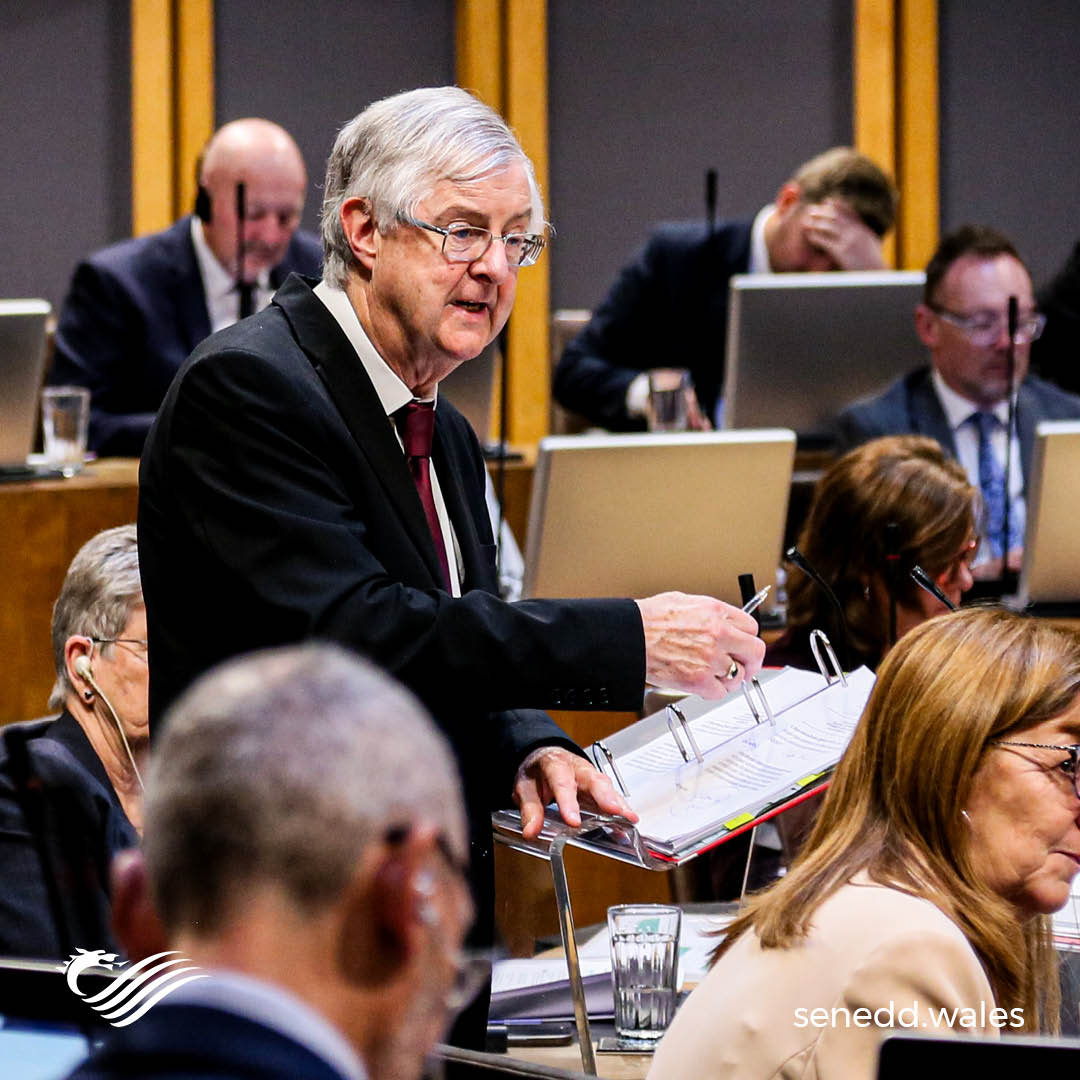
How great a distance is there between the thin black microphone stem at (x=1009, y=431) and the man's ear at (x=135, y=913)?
2850 millimetres

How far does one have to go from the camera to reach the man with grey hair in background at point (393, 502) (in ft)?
4.99

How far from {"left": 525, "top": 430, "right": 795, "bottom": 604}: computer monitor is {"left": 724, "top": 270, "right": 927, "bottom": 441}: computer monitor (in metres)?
0.87

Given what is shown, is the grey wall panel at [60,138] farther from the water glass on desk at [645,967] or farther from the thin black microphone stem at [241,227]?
the water glass on desk at [645,967]

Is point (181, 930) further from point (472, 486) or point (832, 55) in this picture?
point (832, 55)

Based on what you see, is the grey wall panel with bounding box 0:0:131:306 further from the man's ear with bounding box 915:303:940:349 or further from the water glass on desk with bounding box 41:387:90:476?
the man's ear with bounding box 915:303:940:349

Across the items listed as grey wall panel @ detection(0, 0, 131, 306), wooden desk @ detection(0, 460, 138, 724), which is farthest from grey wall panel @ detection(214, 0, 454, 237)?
wooden desk @ detection(0, 460, 138, 724)

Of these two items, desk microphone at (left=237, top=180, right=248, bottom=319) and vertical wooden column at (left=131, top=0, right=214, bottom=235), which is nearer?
desk microphone at (left=237, top=180, right=248, bottom=319)

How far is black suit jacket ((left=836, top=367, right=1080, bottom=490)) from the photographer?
3.65 m

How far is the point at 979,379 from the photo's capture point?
378 centimetres

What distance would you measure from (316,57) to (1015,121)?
2.32 meters

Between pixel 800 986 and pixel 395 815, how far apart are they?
87cm

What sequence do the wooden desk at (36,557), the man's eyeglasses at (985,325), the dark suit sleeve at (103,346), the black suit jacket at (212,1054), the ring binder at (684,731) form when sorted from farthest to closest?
the dark suit sleeve at (103,346), the man's eyeglasses at (985,325), the wooden desk at (36,557), the ring binder at (684,731), the black suit jacket at (212,1054)

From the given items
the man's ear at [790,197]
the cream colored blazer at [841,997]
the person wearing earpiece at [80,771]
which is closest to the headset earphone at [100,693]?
the person wearing earpiece at [80,771]

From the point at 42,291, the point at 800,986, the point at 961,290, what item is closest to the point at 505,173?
the point at 800,986
